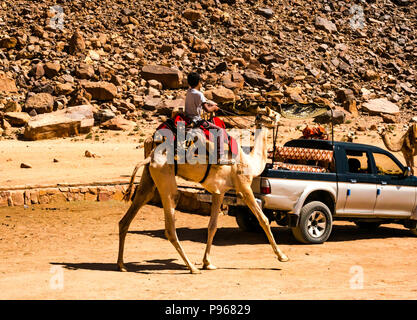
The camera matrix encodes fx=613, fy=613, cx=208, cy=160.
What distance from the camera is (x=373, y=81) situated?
54.1 m

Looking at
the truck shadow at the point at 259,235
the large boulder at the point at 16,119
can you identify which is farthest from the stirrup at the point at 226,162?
the large boulder at the point at 16,119

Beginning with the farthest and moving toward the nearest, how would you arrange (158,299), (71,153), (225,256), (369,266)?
1. (71,153)
2. (225,256)
3. (369,266)
4. (158,299)

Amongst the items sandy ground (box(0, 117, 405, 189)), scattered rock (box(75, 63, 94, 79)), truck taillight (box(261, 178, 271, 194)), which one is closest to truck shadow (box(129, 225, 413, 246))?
truck taillight (box(261, 178, 271, 194))

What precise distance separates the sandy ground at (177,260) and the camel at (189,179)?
520mm

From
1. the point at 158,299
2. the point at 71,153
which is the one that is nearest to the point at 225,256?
the point at 158,299

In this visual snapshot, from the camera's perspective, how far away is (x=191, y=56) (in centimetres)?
5184

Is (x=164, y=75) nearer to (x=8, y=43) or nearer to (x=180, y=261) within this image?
(x=8, y=43)

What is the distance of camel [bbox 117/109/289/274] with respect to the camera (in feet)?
29.5

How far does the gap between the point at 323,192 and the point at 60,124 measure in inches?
918

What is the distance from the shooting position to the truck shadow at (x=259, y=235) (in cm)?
1220

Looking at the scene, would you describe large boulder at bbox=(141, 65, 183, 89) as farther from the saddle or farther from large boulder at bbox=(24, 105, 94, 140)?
the saddle

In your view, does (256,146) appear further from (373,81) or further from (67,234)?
(373,81)

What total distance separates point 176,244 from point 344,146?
16.1ft

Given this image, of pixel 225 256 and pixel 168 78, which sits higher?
pixel 168 78
